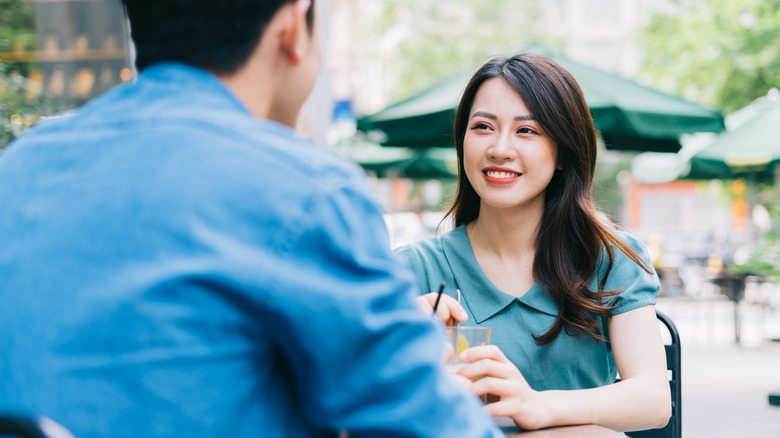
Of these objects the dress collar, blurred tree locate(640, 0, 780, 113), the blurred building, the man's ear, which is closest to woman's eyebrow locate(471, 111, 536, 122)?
the dress collar

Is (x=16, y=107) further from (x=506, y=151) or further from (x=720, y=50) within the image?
(x=720, y=50)

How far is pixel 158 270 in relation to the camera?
723mm

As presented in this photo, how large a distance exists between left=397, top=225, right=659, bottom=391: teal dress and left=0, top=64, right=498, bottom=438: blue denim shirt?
3.65 feet

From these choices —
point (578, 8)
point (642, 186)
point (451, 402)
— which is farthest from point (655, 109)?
point (578, 8)

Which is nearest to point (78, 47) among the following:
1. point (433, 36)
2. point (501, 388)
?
point (501, 388)

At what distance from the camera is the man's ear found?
0.85m

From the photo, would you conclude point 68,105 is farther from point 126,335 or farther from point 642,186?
point 642,186

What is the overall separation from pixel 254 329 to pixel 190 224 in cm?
12

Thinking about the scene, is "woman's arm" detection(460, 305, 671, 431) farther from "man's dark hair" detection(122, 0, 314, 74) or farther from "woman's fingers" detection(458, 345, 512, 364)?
"man's dark hair" detection(122, 0, 314, 74)

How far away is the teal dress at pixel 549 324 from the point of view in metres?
1.87

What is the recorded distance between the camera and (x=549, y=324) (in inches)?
74.2

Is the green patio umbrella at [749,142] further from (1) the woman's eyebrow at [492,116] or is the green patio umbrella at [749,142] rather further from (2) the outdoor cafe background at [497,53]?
(1) the woman's eyebrow at [492,116]

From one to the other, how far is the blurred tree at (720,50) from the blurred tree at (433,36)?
6.42 meters

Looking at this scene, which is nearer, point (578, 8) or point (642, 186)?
point (642, 186)
